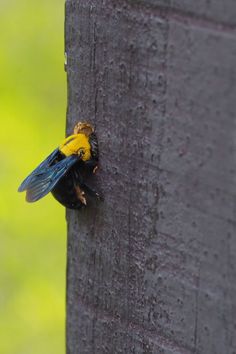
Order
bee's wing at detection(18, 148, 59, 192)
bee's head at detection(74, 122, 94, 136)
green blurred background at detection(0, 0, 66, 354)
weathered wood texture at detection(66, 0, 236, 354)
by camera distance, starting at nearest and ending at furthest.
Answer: weathered wood texture at detection(66, 0, 236, 354) < bee's head at detection(74, 122, 94, 136) < bee's wing at detection(18, 148, 59, 192) < green blurred background at detection(0, 0, 66, 354)

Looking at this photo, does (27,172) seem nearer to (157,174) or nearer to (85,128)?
(85,128)

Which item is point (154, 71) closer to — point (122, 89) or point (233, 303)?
point (122, 89)

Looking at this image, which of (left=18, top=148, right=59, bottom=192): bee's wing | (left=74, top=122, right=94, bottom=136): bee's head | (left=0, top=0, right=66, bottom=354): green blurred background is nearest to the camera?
(left=74, top=122, right=94, bottom=136): bee's head

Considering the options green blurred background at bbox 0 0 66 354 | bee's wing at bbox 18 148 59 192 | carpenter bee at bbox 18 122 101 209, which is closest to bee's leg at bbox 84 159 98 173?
carpenter bee at bbox 18 122 101 209

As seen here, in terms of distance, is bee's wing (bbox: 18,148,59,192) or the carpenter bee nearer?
the carpenter bee

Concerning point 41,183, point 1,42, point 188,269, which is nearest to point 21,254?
point 1,42

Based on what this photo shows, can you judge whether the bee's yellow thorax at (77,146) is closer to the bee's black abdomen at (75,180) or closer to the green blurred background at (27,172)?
the bee's black abdomen at (75,180)

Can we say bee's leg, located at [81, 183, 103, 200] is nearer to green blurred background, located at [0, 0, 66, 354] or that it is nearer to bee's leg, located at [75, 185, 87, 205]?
bee's leg, located at [75, 185, 87, 205]

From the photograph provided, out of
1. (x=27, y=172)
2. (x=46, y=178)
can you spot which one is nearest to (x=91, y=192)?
(x=46, y=178)

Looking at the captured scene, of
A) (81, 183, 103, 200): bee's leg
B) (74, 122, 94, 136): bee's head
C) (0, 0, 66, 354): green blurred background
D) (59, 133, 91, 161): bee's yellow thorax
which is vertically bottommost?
(0, 0, 66, 354): green blurred background
